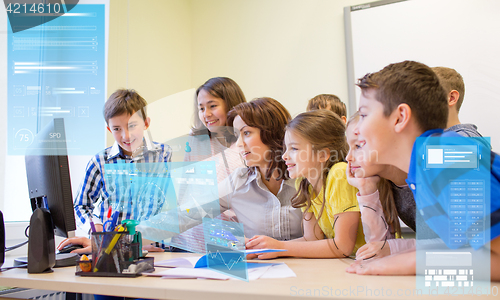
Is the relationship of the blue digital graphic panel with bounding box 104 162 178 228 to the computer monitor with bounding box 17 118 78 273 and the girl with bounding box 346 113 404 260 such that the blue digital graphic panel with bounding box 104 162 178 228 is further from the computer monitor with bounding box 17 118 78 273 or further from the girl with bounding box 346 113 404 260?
the girl with bounding box 346 113 404 260

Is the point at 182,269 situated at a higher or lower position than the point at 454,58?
lower

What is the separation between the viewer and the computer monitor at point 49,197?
2.94ft

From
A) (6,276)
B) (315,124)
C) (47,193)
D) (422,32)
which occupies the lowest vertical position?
(6,276)

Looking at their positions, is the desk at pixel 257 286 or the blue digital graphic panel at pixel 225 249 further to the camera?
the blue digital graphic panel at pixel 225 249

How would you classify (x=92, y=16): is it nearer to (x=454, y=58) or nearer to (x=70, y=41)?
(x=70, y=41)

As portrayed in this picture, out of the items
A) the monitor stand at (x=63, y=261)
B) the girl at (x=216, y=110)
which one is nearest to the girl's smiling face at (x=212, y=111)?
the girl at (x=216, y=110)

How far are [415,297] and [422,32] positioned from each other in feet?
6.53

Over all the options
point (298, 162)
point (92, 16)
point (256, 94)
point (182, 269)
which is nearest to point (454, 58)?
point (256, 94)

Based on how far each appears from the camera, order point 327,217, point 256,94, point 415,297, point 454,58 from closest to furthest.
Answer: point 415,297 → point 327,217 → point 454,58 → point 256,94

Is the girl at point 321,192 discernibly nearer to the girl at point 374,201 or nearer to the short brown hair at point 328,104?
the girl at point 374,201

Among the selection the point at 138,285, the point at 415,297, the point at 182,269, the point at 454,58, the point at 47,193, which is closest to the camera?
the point at 415,297

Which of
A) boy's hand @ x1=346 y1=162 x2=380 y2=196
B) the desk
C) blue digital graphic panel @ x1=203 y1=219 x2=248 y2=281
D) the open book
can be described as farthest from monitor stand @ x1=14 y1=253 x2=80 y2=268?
boy's hand @ x1=346 y1=162 x2=380 y2=196

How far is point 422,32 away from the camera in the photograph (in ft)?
7.02

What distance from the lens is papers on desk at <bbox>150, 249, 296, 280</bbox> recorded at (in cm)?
73
